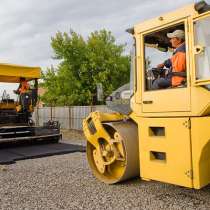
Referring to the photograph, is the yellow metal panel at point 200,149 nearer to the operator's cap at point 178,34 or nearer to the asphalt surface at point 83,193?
the asphalt surface at point 83,193

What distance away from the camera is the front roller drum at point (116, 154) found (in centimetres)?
540

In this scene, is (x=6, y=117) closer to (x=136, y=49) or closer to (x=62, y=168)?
(x=62, y=168)

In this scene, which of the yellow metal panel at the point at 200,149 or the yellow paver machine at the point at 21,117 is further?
the yellow paver machine at the point at 21,117

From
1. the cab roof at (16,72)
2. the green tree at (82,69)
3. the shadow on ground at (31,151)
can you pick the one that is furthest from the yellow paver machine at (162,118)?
the green tree at (82,69)

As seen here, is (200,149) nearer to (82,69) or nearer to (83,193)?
(83,193)

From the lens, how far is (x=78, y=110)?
59.1ft

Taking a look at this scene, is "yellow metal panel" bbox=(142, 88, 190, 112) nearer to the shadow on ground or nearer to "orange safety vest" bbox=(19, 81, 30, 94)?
the shadow on ground

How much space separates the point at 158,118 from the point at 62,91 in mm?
19652

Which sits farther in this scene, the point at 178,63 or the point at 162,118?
the point at 162,118

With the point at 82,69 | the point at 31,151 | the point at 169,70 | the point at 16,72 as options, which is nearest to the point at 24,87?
the point at 16,72

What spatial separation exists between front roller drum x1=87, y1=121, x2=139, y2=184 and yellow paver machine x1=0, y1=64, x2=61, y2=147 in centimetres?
532

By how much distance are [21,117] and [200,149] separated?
8.85 metres

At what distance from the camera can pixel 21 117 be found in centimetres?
1219

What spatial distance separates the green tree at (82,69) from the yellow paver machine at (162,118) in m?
16.8
